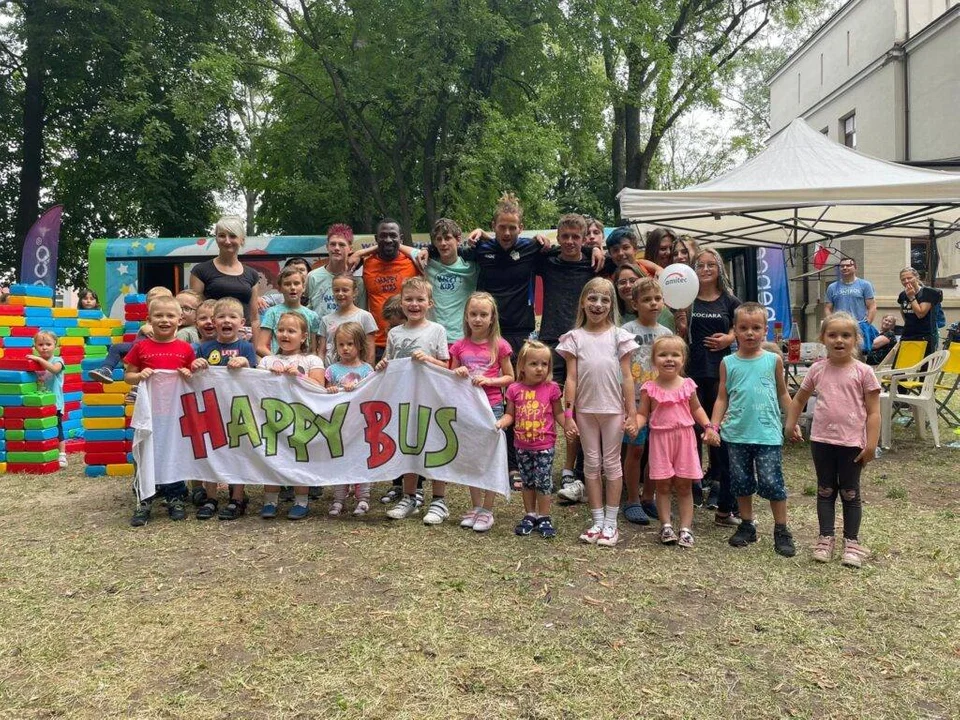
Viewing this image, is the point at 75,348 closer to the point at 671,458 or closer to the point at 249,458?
the point at 249,458

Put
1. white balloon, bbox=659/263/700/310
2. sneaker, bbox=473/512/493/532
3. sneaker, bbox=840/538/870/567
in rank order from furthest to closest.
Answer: white balloon, bbox=659/263/700/310
sneaker, bbox=473/512/493/532
sneaker, bbox=840/538/870/567

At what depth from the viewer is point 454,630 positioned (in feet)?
10.3

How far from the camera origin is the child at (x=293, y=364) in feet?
16.2

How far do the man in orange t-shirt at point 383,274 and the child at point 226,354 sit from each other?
1055mm

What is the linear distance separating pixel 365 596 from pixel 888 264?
19.4 meters

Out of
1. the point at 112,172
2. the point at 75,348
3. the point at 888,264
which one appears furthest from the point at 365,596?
the point at 888,264

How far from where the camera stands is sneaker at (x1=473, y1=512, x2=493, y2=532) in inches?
180

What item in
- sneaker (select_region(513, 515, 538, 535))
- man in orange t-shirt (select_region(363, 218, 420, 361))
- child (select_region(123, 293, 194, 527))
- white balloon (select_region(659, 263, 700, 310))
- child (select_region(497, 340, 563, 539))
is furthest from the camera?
man in orange t-shirt (select_region(363, 218, 420, 361))

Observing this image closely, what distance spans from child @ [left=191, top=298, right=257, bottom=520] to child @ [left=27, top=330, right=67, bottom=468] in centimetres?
314

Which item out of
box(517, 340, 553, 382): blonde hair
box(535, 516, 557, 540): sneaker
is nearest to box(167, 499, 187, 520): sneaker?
box(535, 516, 557, 540): sneaker

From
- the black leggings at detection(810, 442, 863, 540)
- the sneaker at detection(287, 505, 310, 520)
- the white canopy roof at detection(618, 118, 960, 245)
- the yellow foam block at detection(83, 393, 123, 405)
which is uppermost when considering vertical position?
the white canopy roof at detection(618, 118, 960, 245)

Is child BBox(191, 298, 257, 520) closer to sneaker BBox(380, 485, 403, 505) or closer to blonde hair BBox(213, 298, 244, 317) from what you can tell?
blonde hair BBox(213, 298, 244, 317)

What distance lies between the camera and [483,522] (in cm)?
461

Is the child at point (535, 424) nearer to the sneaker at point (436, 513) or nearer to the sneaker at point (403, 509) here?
the sneaker at point (436, 513)
